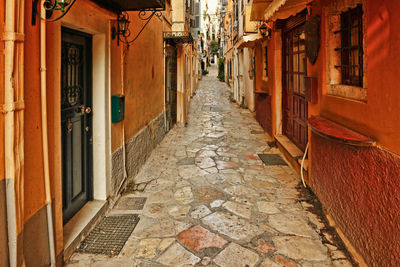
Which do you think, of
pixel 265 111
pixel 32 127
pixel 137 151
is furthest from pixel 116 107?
pixel 265 111

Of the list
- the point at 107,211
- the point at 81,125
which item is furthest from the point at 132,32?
the point at 107,211

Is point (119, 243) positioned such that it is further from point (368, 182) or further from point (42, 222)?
point (368, 182)

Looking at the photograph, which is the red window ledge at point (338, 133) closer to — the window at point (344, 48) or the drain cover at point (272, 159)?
the window at point (344, 48)

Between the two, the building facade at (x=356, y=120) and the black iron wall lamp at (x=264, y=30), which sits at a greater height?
the black iron wall lamp at (x=264, y=30)

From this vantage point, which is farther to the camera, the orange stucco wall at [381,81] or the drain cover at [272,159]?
the drain cover at [272,159]

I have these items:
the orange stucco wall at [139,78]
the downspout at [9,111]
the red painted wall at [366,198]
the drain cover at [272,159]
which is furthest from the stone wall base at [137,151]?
the red painted wall at [366,198]

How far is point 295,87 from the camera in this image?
283 inches

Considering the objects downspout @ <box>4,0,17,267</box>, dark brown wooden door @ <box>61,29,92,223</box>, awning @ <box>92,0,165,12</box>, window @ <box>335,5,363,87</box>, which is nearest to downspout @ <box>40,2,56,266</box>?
downspout @ <box>4,0,17,267</box>

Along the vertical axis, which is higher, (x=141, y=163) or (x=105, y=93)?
(x=105, y=93)

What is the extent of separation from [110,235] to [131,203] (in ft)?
3.20

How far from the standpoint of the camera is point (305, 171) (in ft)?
17.5

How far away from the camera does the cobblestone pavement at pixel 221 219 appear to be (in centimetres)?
318

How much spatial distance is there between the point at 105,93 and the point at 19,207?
225 cm

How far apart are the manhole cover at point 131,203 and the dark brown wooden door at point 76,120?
0.53m
